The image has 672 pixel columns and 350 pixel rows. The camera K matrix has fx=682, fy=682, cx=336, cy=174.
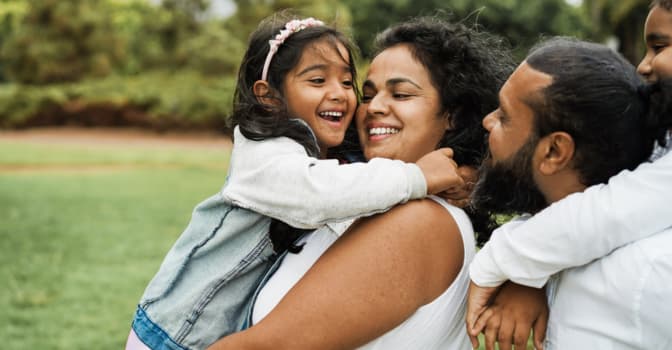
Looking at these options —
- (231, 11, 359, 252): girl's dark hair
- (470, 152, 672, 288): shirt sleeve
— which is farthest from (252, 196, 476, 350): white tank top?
(231, 11, 359, 252): girl's dark hair

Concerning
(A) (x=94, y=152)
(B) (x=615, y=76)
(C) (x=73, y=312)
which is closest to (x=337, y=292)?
(B) (x=615, y=76)

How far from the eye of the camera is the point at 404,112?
7.34 ft

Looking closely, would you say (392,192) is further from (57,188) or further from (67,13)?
(67,13)

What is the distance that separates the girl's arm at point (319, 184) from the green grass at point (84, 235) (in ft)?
12.3

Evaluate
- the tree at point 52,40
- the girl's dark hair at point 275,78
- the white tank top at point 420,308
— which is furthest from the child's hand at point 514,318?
the tree at point 52,40

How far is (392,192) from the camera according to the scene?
6.13 ft

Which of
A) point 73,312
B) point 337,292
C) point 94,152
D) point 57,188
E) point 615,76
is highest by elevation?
point 615,76

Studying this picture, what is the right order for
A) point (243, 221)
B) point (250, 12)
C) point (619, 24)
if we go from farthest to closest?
point (250, 12), point (619, 24), point (243, 221)

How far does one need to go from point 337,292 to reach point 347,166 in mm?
423

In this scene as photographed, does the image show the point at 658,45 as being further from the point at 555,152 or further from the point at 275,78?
the point at 275,78

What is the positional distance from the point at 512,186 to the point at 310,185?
57cm

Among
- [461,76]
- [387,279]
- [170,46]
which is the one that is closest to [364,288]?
[387,279]

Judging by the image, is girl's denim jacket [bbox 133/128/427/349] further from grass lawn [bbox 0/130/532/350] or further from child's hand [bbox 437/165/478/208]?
grass lawn [bbox 0/130/532/350]

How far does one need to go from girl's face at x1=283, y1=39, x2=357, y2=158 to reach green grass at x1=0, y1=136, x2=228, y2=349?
11.5ft
